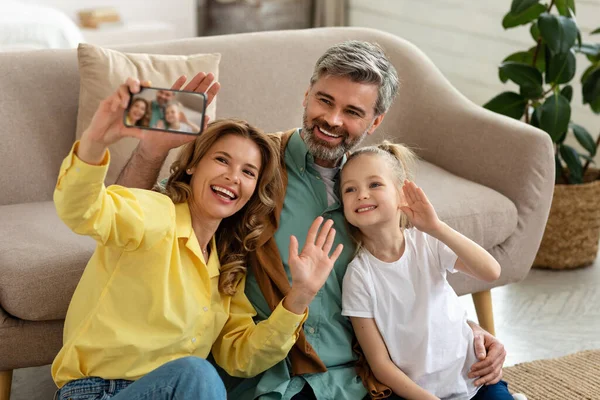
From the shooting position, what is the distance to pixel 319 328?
196 cm

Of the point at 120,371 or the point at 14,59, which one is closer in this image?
the point at 120,371

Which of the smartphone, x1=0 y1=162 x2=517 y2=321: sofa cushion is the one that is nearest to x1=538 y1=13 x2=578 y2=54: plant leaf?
x1=0 y1=162 x2=517 y2=321: sofa cushion

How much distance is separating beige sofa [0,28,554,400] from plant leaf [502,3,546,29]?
40cm

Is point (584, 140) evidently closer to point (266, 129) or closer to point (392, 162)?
point (266, 129)

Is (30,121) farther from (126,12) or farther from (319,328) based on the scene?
(126,12)

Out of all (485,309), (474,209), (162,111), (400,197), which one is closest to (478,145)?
(474,209)

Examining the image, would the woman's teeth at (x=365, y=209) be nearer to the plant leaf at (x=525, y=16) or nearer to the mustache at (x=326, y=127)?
the mustache at (x=326, y=127)

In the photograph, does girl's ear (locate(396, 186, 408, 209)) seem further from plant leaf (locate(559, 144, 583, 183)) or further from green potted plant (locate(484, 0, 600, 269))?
plant leaf (locate(559, 144, 583, 183))

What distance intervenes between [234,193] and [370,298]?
39 centimetres

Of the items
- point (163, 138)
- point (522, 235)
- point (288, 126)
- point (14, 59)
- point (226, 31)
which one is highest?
point (163, 138)

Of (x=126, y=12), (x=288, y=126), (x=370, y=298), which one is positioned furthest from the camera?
(x=126, y=12)

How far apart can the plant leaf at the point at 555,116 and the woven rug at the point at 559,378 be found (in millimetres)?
831

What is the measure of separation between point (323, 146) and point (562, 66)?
1.43 m

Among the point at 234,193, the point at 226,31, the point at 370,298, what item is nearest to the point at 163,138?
the point at 234,193
